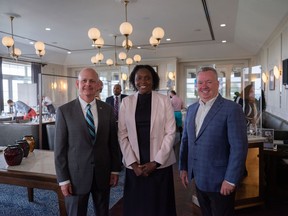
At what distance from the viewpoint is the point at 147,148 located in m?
1.92

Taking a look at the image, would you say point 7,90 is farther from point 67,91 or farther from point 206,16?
point 206,16

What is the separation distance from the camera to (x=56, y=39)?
332 inches

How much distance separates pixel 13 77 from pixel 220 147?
33.4ft

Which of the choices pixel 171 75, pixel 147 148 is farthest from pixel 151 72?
pixel 171 75

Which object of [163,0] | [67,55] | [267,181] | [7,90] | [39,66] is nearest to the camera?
[267,181]

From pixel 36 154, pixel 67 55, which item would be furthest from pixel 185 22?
pixel 67 55

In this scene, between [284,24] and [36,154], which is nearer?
[36,154]

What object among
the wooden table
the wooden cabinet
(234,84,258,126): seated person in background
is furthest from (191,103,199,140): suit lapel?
(234,84,258,126): seated person in background

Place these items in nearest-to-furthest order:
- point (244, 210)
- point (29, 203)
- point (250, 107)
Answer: point (244, 210) < point (29, 203) < point (250, 107)

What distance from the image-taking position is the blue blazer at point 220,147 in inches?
62.4

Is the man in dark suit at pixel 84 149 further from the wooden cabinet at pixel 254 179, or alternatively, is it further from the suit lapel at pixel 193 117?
the wooden cabinet at pixel 254 179

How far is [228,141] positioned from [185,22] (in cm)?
553

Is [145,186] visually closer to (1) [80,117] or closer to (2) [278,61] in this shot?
(1) [80,117]

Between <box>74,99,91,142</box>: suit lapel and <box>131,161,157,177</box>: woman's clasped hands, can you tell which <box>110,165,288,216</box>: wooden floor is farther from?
<box>74,99,91,142</box>: suit lapel
